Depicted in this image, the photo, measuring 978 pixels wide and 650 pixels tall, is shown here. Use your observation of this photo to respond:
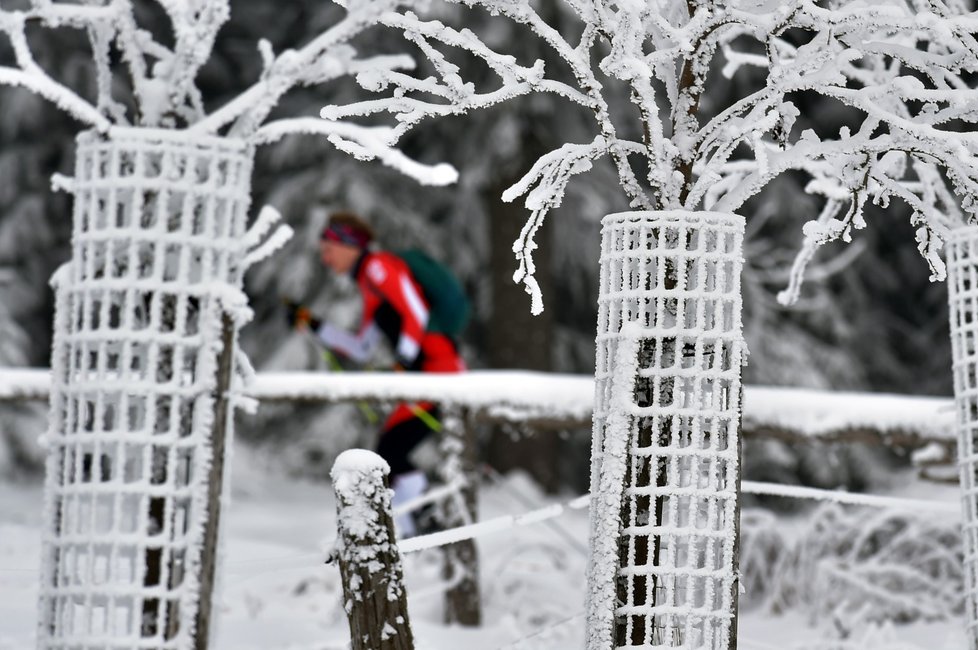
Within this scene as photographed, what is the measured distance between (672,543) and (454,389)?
2.74 m

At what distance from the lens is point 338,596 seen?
473cm

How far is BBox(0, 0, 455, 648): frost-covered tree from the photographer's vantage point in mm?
2459

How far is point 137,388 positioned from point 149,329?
0.13 meters

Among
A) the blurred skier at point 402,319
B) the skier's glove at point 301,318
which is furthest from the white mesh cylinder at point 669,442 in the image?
the skier's glove at point 301,318

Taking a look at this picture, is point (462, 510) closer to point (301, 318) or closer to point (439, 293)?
point (439, 293)

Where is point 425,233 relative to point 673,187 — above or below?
above

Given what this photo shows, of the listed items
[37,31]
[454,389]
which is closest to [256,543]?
[454,389]

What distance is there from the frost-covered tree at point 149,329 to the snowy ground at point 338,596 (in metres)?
0.79

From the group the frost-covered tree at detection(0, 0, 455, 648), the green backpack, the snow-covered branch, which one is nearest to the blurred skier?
the green backpack

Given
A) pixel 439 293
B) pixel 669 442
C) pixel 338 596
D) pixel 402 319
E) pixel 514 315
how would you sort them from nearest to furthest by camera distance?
pixel 669 442 → pixel 338 596 → pixel 402 319 → pixel 439 293 → pixel 514 315

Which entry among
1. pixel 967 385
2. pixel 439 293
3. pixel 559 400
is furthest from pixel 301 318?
pixel 967 385

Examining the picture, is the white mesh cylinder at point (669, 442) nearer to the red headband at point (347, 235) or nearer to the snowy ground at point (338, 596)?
the snowy ground at point (338, 596)

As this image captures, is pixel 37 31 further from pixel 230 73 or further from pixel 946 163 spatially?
pixel 946 163

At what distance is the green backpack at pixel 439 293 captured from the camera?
5566mm
